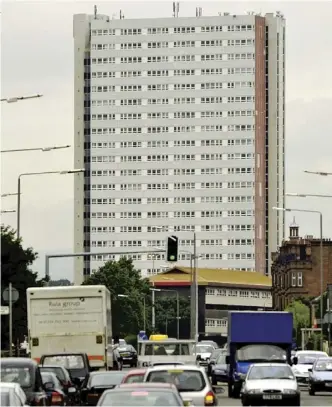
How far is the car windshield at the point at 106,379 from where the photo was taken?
117 ft

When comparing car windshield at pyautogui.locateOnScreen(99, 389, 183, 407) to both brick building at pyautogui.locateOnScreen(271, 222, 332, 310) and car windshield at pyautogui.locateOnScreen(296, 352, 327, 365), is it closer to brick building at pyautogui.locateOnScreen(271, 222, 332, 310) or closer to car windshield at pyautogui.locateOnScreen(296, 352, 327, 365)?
car windshield at pyautogui.locateOnScreen(296, 352, 327, 365)

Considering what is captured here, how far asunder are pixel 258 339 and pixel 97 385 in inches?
644

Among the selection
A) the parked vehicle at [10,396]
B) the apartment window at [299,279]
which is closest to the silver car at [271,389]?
the parked vehicle at [10,396]

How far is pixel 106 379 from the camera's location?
3572 cm

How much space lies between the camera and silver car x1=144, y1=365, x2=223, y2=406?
2798cm

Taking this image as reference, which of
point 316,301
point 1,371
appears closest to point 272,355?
point 1,371

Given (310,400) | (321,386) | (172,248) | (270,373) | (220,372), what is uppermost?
(172,248)

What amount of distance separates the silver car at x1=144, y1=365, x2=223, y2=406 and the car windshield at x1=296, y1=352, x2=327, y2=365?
36.8 meters

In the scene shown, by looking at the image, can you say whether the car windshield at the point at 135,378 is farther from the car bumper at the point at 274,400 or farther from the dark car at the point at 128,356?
the dark car at the point at 128,356

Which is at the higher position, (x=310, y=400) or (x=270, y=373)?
(x=270, y=373)

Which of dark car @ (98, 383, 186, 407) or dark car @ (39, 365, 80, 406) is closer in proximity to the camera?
dark car @ (98, 383, 186, 407)

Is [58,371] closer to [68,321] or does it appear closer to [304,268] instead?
[68,321]

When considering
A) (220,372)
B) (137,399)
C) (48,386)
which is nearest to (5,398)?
(137,399)

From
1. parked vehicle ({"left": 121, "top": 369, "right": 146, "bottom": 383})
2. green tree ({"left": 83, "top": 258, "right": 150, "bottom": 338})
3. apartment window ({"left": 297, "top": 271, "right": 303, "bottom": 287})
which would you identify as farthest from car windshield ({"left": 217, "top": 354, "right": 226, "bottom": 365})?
apartment window ({"left": 297, "top": 271, "right": 303, "bottom": 287})
